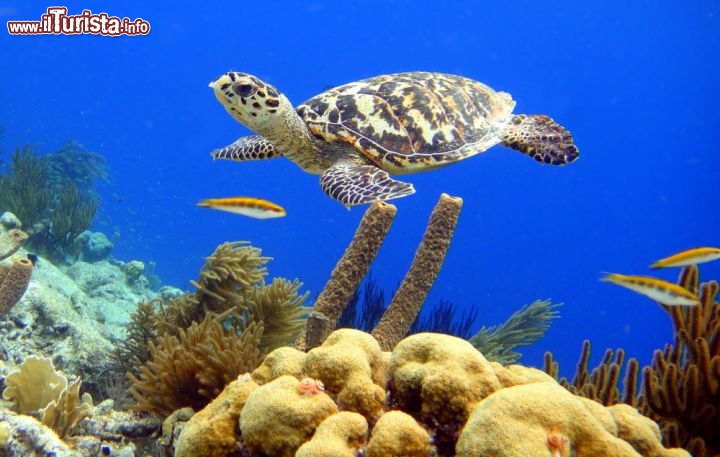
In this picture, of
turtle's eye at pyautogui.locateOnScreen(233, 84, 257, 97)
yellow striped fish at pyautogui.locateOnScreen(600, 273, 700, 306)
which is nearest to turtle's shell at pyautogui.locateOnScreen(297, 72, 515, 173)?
turtle's eye at pyautogui.locateOnScreen(233, 84, 257, 97)

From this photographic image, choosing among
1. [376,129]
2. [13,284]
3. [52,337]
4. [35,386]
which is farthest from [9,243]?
[376,129]

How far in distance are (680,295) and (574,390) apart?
1.04 meters

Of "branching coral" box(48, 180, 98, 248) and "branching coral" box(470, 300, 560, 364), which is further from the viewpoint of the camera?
"branching coral" box(48, 180, 98, 248)

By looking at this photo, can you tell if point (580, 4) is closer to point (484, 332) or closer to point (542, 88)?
point (542, 88)

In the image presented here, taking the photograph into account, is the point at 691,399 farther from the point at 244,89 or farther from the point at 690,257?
the point at 244,89

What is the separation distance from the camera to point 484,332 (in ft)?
26.0

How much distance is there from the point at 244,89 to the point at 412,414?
441 centimetres

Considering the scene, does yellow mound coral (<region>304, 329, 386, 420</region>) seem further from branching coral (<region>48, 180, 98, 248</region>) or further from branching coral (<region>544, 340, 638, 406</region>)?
branching coral (<region>48, 180, 98, 248</region>)

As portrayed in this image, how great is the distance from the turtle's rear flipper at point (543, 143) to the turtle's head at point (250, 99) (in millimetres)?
3270

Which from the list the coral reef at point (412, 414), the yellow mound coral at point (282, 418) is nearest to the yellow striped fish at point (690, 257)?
the coral reef at point (412, 414)

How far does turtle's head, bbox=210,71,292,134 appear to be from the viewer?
540 centimetres

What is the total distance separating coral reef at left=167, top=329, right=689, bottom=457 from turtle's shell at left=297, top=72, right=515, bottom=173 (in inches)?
152

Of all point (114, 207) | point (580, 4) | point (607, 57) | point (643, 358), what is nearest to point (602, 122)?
point (607, 57)

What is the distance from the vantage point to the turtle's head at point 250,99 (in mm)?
5402
